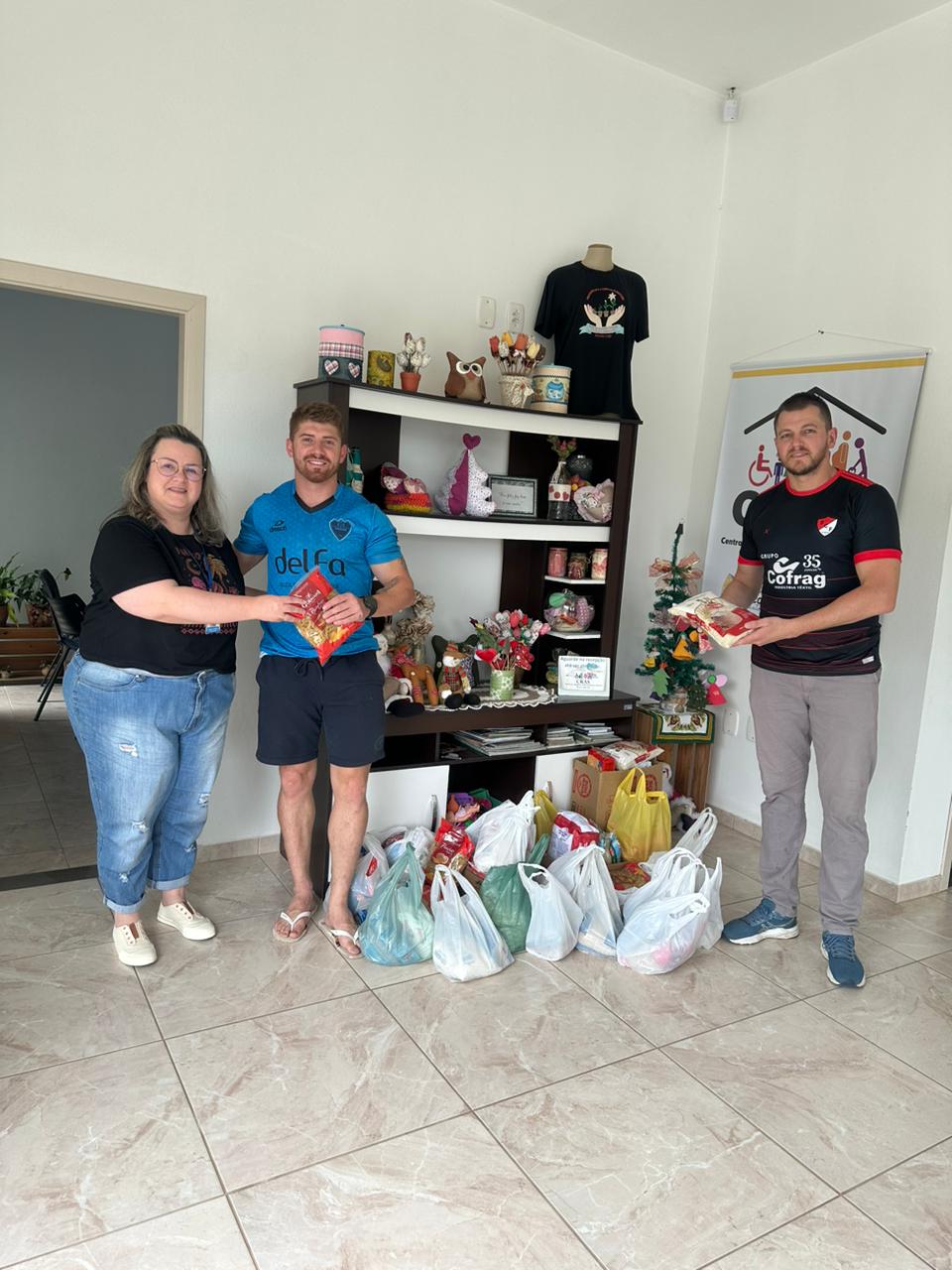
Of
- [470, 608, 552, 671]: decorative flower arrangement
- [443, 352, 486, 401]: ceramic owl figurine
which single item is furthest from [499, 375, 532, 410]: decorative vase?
[470, 608, 552, 671]: decorative flower arrangement

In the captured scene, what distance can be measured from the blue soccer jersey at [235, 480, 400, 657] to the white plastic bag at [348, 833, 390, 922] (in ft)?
2.27

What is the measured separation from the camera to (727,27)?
350 cm

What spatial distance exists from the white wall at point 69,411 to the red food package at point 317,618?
170 inches

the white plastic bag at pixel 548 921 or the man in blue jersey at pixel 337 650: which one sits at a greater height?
the man in blue jersey at pixel 337 650

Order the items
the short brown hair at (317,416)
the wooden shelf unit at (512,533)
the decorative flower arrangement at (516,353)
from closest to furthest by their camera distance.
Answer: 1. the short brown hair at (317,416)
2. the wooden shelf unit at (512,533)
3. the decorative flower arrangement at (516,353)

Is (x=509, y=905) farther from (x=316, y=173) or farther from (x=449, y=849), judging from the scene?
(x=316, y=173)

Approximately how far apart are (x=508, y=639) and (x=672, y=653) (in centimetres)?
78

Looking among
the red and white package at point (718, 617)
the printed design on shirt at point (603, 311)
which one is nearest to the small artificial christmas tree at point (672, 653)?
the printed design on shirt at point (603, 311)

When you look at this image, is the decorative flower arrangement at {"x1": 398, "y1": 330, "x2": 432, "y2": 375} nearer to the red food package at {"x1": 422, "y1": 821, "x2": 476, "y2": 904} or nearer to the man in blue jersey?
the man in blue jersey

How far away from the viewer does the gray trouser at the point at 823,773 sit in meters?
2.74

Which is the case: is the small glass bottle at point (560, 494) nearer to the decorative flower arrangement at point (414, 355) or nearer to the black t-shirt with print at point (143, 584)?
the decorative flower arrangement at point (414, 355)

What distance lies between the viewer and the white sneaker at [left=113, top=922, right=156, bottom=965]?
8.55 feet

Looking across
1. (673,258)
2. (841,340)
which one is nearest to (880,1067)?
(841,340)

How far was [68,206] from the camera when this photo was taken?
283cm
